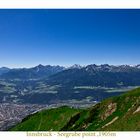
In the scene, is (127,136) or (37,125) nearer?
(127,136)

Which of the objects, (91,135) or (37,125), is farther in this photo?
(37,125)

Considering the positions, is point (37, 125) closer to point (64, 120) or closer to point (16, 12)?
point (64, 120)

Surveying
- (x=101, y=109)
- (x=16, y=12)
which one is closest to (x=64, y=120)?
(x=101, y=109)

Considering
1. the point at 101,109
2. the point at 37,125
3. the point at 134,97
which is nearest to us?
the point at 134,97
